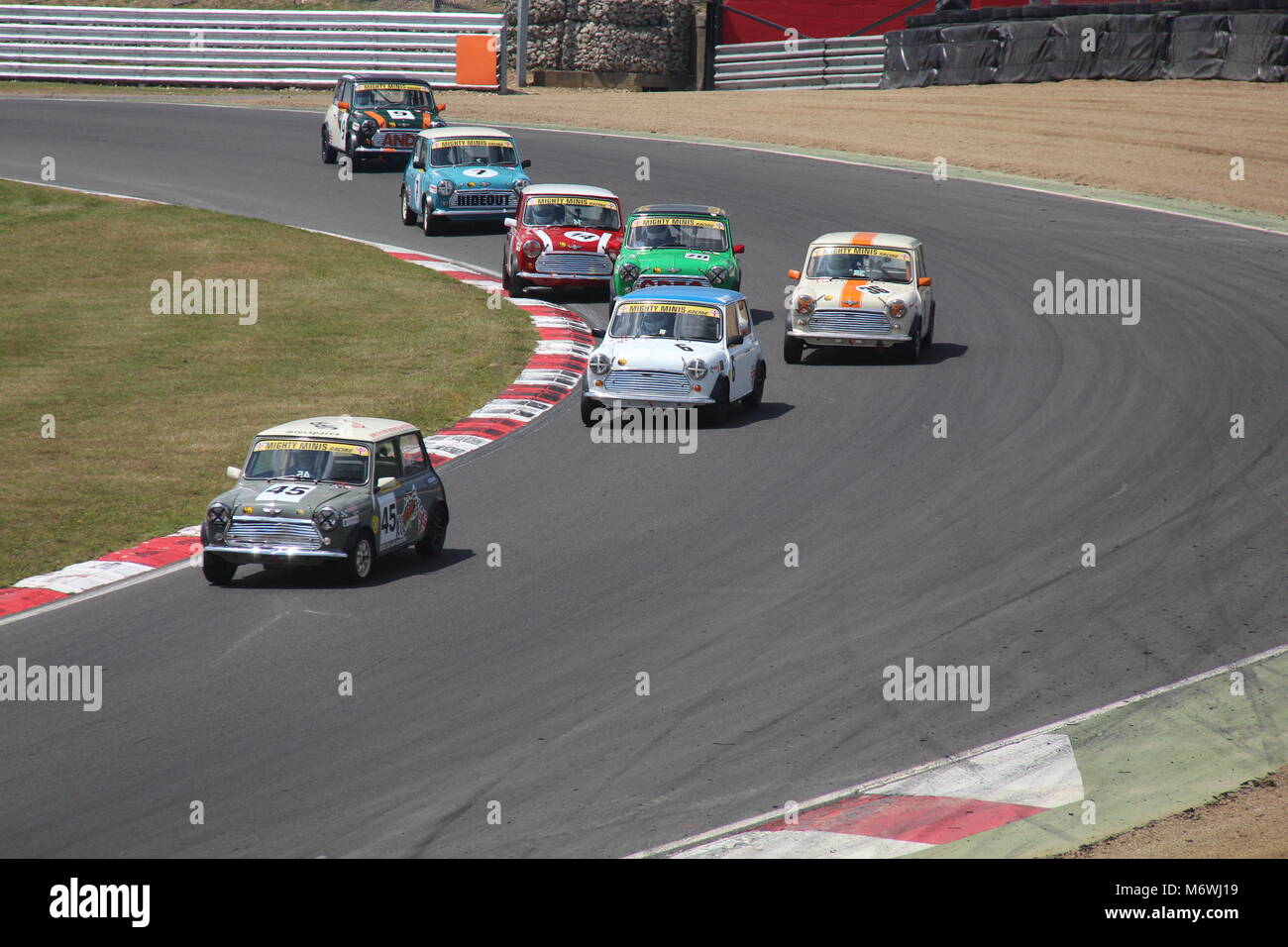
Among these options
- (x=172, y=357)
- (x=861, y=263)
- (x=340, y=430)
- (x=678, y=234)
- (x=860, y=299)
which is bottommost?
(x=172, y=357)

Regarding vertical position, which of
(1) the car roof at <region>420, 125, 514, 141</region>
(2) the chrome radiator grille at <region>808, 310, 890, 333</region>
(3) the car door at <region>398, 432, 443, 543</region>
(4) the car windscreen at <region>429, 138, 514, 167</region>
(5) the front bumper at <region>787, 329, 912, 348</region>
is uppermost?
(1) the car roof at <region>420, 125, 514, 141</region>

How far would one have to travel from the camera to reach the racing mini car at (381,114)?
3628cm

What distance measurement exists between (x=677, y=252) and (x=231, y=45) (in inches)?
1097

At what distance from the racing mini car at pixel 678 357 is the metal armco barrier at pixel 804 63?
1007 inches

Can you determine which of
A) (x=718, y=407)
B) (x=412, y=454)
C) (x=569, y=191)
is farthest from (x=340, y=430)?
(x=569, y=191)

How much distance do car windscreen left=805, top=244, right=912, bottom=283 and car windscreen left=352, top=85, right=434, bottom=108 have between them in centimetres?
1581

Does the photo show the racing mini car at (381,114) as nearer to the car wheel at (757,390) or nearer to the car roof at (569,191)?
the car roof at (569,191)

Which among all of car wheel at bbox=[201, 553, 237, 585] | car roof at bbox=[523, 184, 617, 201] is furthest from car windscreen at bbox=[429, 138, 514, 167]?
car wheel at bbox=[201, 553, 237, 585]

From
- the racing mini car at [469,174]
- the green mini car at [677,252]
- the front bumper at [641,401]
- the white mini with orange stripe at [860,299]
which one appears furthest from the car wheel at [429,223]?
the front bumper at [641,401]

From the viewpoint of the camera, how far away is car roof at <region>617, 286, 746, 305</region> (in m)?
20.8

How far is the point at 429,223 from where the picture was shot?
31.7m

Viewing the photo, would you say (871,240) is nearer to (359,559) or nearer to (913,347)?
(913,347)

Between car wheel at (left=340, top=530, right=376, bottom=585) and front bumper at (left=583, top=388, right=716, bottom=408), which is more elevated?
front bumper at (left=583, top=388, right=716, bottom=408)

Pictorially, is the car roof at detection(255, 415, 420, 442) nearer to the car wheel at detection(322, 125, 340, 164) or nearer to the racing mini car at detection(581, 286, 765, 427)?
the racing mini car at detection(581, 286, 765, 427)
